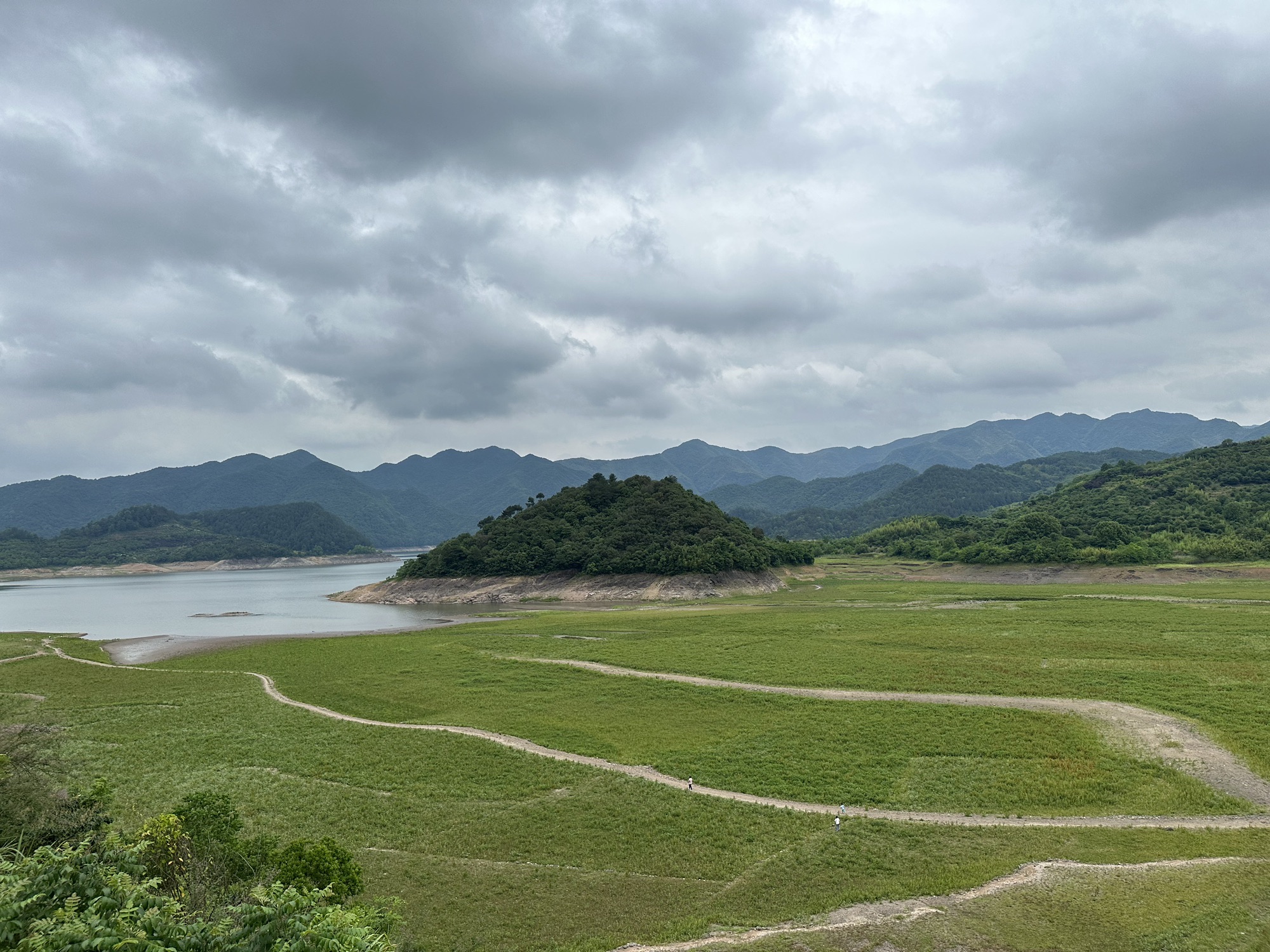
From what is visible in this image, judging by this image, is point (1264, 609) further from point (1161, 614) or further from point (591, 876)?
point (591, 876)

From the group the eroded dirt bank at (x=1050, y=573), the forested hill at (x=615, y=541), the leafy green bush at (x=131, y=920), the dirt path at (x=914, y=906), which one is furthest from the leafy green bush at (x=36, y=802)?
the eroded dirt bank at (x=1050, y=573)

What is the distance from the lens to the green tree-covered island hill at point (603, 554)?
10706 cm

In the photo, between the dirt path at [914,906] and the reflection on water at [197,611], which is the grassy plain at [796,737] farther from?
the reflection on water at [197,611]

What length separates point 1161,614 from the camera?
2189 inches

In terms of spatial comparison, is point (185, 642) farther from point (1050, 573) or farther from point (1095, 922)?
point (1050, 573)

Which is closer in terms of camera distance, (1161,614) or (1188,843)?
(1188,843)

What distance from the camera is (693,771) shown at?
24578mm

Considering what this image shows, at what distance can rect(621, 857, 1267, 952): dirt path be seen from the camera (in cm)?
1404

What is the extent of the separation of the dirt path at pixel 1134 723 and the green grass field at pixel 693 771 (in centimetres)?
103

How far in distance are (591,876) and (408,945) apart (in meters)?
5.41

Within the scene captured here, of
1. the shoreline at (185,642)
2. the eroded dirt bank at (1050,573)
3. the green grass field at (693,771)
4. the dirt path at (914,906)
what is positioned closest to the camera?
the dirt path at (914,906)

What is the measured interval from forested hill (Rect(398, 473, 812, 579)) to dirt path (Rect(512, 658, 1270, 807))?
6923cm

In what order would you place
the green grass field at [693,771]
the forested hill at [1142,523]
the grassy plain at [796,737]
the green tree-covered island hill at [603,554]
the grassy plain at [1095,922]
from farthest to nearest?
1. the green tree-covered island hill at [603,554]
2. the forested hill at [1142,523]
3. the grassy plain at [796,737]
4. the green grass field at [693,771]
5. the grassy plain at [1095,922]

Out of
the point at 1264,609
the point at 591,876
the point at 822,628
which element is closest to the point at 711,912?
the point at 591,876
